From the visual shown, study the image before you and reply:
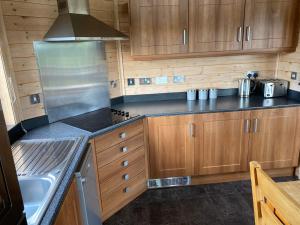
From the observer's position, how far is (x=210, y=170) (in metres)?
2.54

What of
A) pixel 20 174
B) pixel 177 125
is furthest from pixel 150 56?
pixel 20 174

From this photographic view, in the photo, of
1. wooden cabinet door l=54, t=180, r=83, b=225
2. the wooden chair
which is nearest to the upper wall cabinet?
wooden cabinet door l=54, t=180, r=83, b=225

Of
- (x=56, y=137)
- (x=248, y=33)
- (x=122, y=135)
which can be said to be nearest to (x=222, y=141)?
(x=122, y=135)

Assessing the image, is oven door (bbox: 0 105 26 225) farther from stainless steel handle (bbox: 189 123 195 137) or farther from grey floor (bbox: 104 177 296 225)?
stainless steel handle (bbox: 189 123 195 137)

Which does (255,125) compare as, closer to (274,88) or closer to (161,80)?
(274,88)

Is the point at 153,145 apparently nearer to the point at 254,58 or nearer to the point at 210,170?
the point at 210,170

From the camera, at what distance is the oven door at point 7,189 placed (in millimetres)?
584

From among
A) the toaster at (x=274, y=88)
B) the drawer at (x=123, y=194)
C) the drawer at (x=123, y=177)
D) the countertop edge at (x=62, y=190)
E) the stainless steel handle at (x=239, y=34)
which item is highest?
the stainless steel handle at (x=239, y=34)

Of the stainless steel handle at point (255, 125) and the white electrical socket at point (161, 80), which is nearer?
the stainless steel handle at point (255, 125)

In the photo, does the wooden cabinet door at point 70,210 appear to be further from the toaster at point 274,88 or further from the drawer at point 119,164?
the toaster at point 274,88

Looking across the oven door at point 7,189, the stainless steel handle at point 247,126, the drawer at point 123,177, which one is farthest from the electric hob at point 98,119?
the oven door at point 7,189

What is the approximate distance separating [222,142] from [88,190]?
4.82ft

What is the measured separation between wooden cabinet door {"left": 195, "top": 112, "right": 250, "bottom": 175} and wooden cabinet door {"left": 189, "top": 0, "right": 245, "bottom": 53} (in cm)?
74

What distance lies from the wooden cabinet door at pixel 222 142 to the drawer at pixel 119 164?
24.0 inches
